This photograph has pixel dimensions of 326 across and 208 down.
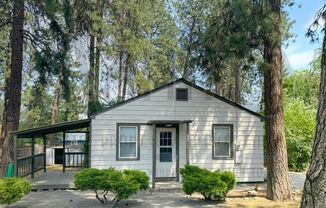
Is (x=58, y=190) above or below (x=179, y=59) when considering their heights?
below

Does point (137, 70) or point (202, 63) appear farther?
point (137, 70)

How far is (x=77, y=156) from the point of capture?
19953 mm

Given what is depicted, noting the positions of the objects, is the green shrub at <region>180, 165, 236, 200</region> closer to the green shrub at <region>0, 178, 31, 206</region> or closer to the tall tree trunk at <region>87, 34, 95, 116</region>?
the green shrub at <region>0, 178, 31, 206</region>

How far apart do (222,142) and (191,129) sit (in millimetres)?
1316

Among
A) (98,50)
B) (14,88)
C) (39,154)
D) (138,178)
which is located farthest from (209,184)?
(98,50)

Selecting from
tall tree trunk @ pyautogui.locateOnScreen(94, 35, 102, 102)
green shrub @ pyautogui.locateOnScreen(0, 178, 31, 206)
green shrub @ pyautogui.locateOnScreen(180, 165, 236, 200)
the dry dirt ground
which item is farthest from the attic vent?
green shrub @ pyautogui.locateOnScreen(0, 178, 31, 206)

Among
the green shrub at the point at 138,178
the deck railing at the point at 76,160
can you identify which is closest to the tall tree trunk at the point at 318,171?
the green shrub at the point at 138,178

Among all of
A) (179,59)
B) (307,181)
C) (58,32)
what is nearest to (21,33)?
(58,32)

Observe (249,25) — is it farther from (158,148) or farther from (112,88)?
(112,88)

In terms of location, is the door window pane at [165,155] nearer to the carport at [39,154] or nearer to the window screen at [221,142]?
the window screen at [221,142]

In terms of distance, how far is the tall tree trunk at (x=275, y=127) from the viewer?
10930 mm

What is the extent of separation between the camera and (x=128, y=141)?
13922mm

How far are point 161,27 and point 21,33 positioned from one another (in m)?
17.8

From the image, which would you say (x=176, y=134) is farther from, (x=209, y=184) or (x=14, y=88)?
(x=14, y=88)
